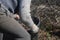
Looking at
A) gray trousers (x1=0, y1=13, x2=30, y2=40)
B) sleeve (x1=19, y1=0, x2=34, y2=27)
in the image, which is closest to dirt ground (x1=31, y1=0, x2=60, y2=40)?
sleeve (x1=19, y1=0, x2=34, y2=27)

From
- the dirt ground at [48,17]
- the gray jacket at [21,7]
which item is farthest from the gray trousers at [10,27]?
the dirt ground at [48,17]

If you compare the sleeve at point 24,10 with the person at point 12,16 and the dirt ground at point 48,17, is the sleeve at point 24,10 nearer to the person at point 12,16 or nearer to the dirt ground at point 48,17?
the person at point 12,16

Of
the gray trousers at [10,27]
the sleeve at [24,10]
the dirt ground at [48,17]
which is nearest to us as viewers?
the gray trousers at [10,27]

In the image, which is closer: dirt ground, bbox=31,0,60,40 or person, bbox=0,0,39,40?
person, bbox=0,0,39,40

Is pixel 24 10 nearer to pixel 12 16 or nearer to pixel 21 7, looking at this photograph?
pixel 21 7

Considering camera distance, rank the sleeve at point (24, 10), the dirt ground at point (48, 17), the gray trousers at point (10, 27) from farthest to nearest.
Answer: the dirt ground at point (48, 17), the sleeve at point (24, 10), the gray trousers at point (10, 27)

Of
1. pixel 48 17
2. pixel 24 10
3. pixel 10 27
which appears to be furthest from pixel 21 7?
pixel 48 17

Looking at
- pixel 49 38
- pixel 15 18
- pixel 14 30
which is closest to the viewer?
pixel 14 30

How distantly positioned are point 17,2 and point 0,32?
0.43m

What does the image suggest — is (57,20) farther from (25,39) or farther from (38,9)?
(25,39)

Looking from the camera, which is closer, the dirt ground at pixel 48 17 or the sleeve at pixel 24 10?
the sleeve at pixel 24 10

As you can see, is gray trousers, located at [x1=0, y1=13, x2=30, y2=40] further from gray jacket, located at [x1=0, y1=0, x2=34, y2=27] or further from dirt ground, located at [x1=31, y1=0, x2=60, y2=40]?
dirt ground, located at [x1=31, y1=0, x2=60, y2=40]

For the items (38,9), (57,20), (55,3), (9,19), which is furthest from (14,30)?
(55,3)

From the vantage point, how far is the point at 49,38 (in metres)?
4.90
